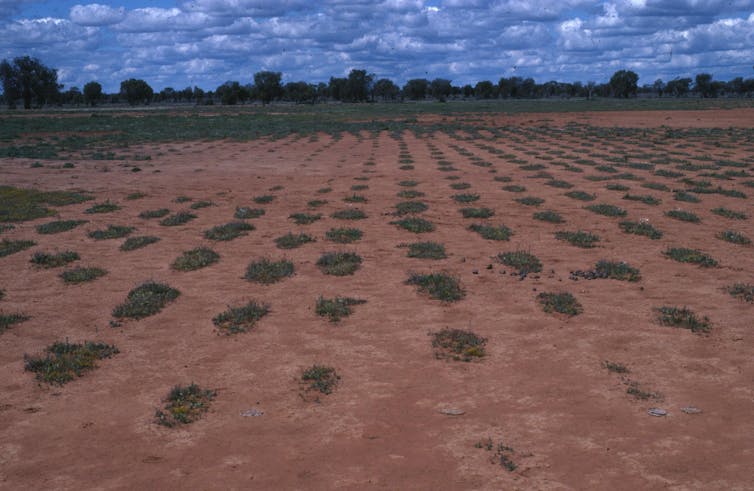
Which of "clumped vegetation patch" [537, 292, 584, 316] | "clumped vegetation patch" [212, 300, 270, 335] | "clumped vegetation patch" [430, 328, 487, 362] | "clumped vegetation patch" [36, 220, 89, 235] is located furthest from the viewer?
"clumped vegetation patch" [36, 220, 89, 235]

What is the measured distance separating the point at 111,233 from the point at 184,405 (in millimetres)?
8708

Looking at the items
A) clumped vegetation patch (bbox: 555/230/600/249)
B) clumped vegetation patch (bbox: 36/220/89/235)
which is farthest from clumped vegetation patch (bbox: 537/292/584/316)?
clumped vegetation patch (bbox: 36/220/89/235)

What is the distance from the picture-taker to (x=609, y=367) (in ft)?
21.5

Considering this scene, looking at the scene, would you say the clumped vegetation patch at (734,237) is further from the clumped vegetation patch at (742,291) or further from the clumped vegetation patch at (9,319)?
the clumped vegetation patch at (9,319)

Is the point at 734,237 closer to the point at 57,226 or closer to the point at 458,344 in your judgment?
the point at 458,344

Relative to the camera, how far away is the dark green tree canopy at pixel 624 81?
506ft

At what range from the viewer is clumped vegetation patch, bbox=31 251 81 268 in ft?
35.7

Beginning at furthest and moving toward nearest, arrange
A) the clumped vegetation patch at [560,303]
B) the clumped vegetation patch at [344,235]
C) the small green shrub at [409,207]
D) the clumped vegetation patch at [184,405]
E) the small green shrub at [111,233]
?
the small green shrub at [409,207], the small green shrub at [111,233], the clumped vegetation patch at [344,235], the clumped vegetation patch at [560,303], the clumped vegetation patch at [184,405]

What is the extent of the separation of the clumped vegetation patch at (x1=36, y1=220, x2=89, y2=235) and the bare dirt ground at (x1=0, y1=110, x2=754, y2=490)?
286mm

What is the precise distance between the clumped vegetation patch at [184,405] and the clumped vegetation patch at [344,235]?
21.8 ft

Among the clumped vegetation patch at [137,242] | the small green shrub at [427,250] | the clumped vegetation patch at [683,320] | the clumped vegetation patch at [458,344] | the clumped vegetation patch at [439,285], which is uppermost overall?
the clumped vegetation patch at [137,242]

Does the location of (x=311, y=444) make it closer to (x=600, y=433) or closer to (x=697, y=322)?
(x=600, y=433)

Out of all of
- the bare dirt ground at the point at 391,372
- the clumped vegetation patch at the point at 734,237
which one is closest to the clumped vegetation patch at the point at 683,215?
the bare dirt ground at the point at 391,372

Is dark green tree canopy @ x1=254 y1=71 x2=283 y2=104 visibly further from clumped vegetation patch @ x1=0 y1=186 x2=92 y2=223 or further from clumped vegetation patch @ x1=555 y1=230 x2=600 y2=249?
clumped vegetation patch @ x1=555 y1=230 x2=600 y2=249
